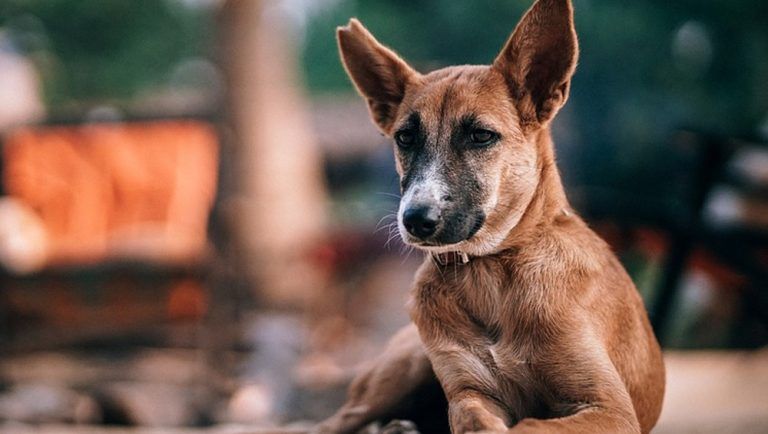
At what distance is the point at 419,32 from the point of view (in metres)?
12.7

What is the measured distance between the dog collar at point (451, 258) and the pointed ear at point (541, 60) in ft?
1.60

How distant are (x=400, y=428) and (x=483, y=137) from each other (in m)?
1.18

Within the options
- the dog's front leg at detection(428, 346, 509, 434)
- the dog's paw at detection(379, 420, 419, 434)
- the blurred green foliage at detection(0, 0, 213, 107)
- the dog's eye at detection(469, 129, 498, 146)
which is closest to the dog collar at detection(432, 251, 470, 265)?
the dog's front leg at detection(428, 346, 509, 434)

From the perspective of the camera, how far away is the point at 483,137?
2953 millimetres

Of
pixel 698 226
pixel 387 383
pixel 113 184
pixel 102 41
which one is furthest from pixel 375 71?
pixel 102 41

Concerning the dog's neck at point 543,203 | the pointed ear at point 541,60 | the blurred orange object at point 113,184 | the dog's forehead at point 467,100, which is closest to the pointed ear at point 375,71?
the dog's forehead at point 467,100

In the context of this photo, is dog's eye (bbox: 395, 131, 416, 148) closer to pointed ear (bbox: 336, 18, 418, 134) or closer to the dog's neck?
pointed ear (bbox: 336, 18, 418, 134)

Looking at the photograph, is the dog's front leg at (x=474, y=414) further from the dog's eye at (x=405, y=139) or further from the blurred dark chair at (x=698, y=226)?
the blurred dark chair at (x=698, y=226)

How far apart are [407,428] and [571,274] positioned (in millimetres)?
971

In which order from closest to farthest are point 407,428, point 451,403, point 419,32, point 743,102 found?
point 451,403 < point 407,428 < point 743,102 < point 419,32

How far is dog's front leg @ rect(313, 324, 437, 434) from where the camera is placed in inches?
135

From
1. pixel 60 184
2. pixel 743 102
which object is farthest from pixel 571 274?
pixel 60 184

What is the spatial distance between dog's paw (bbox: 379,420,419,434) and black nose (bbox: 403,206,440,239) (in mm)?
988

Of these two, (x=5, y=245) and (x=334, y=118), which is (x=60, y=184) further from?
(x=334, y=118)
